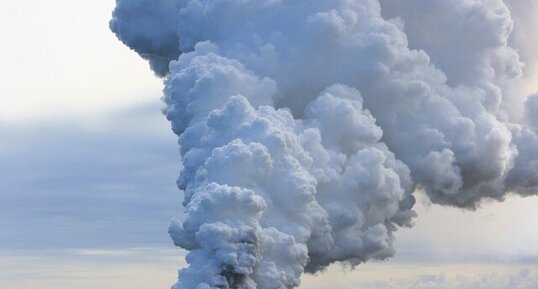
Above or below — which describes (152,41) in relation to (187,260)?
above

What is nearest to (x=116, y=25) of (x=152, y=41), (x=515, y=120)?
(x=152, y=41)

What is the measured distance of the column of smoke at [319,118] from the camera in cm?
10388

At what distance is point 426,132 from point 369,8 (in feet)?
37.3

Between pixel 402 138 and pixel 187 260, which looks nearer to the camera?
pixel 187 260

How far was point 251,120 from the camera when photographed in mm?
105875

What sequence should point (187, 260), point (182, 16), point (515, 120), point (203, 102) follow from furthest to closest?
point (515, 120)
point (182, 16)
point (203, 102)
point (187, 260)

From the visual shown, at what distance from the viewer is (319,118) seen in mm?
111875

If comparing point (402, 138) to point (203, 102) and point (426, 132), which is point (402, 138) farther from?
point (203, 102)

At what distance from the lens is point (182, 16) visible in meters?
118

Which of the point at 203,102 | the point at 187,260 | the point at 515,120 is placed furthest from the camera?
the point at 515,120

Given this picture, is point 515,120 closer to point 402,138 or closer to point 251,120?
point 402,138

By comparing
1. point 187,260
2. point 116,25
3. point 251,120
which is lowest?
point 187,260

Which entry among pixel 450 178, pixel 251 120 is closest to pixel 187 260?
pixel 251 120

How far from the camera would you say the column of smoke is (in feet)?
341
